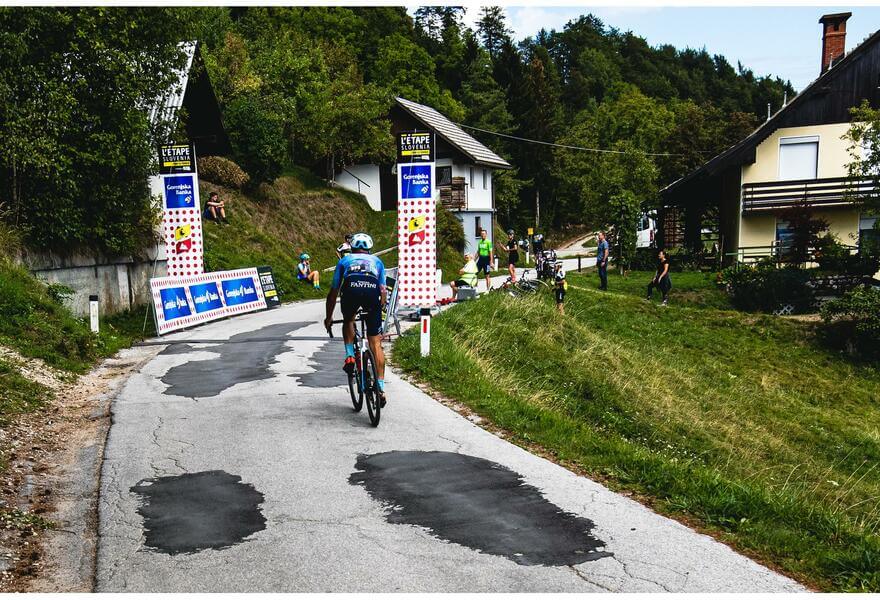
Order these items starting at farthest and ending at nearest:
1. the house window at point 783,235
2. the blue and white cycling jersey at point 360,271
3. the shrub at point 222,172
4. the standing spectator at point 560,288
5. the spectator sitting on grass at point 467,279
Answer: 1. the shrub at point 222,172
2. the house window at point 783,235
3. the standing spectator at point 560,288
4. the spectator sitting on grass at point 467,279
5. the blue and white cycling jersey at point 360,271

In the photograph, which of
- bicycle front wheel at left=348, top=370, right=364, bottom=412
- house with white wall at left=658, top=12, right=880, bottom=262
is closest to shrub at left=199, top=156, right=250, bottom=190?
house with white wall at left=658, top=12, right=880, bottom=262

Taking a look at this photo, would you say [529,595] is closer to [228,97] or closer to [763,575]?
[763,575]

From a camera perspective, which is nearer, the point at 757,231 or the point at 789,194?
the point at 789,194

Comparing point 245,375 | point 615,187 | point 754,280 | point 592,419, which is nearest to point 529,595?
point 245,375

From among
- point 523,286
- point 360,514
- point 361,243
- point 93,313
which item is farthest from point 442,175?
point 360,514

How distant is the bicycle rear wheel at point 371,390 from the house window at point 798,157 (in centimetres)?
2856

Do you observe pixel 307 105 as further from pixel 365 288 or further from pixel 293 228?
pixel 365 288

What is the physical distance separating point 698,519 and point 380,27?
2723 inches

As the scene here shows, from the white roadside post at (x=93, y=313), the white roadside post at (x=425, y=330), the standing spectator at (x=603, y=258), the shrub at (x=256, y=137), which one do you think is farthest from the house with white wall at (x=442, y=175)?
the white roadside post at (x=425, y=330)

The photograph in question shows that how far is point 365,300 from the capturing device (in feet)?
26.6

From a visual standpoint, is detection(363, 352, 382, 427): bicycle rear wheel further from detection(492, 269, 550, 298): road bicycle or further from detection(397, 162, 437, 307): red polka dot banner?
detection(492, 269, 550, 298): road bicycle

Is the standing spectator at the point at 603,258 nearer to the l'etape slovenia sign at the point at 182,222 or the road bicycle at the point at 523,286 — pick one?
the road bicycle at the point at 523,286

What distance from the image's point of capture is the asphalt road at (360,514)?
4.67 metres

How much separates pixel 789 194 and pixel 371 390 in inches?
1086
